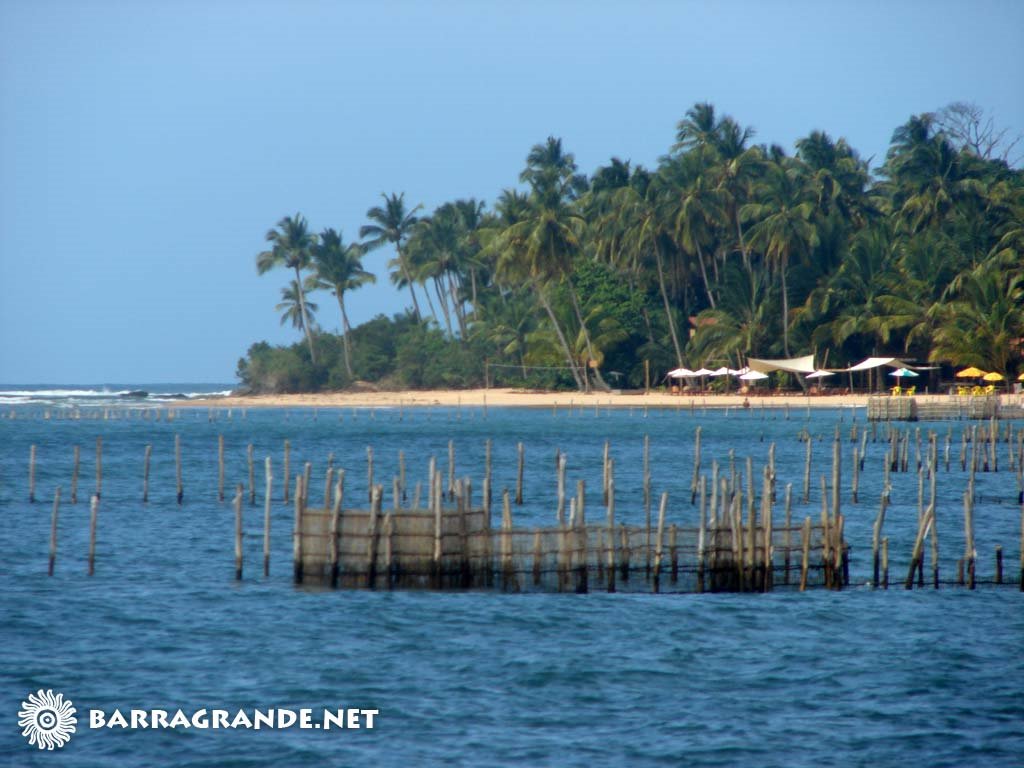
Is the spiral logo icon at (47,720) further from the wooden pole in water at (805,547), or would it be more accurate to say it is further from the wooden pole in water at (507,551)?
the wooden pole in water at (805,547)

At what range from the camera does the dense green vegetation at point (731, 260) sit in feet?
236

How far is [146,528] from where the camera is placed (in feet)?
105

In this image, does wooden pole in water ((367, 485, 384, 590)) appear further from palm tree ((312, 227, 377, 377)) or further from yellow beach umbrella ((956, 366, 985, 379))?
palm tree ((312, 227, 377, 377))

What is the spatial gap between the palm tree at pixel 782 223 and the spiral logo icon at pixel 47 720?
62886 millimetres

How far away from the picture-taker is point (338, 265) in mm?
100688

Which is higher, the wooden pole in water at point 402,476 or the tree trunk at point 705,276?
the tree trunk at point 705,276

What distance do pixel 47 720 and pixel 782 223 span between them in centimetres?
6430

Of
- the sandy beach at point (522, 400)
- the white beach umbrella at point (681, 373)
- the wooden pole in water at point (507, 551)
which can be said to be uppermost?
the white beach umbrella at point (681, 373)

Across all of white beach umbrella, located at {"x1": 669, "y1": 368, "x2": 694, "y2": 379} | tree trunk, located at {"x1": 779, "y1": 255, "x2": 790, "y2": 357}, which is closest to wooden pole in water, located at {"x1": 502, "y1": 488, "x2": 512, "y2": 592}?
white beach umbrella, located at {"x1": 669, "y1": 368, "x2": 694, "y2": 379}

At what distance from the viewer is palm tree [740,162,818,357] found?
7531 cm

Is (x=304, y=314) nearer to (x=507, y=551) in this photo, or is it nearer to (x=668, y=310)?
(x=668, y=310)

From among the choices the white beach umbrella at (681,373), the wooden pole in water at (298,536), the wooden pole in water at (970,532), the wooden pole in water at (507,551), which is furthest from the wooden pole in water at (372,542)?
the white beach umbrella at (681,373)

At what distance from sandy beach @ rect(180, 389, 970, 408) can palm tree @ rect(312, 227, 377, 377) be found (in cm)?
836

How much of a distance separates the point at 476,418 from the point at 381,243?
2589 centimetres
